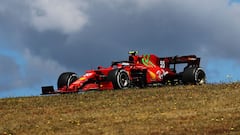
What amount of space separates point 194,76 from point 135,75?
10.8 ft

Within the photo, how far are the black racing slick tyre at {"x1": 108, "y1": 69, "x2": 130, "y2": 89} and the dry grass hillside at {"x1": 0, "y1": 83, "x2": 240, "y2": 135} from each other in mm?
2849

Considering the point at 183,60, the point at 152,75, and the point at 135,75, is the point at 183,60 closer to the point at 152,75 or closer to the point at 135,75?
the point at 152,75

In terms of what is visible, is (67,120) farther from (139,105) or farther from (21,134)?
(139,105)

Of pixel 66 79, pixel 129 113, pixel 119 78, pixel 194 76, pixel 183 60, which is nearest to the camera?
pixel 129 113

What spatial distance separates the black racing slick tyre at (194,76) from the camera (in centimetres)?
3007

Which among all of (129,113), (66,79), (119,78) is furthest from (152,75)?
(129,113)

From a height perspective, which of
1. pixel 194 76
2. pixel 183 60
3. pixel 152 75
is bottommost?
pixel 194 76

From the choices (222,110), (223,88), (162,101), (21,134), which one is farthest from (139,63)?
(21,134)

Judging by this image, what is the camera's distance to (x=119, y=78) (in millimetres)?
27969

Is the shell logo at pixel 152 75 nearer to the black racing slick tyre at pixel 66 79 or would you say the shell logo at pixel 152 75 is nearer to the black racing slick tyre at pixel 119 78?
the black racing slick tyre at pixel 119 78

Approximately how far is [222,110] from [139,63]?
13.6 metres

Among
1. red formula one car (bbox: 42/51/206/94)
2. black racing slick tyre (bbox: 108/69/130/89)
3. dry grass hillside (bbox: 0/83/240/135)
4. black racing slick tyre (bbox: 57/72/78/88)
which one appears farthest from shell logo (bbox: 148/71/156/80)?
dry grass hillside (bbox: 0/83/240/135)

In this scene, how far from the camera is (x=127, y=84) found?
28672mm

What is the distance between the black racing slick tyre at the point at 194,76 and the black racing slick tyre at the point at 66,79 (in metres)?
6.24
